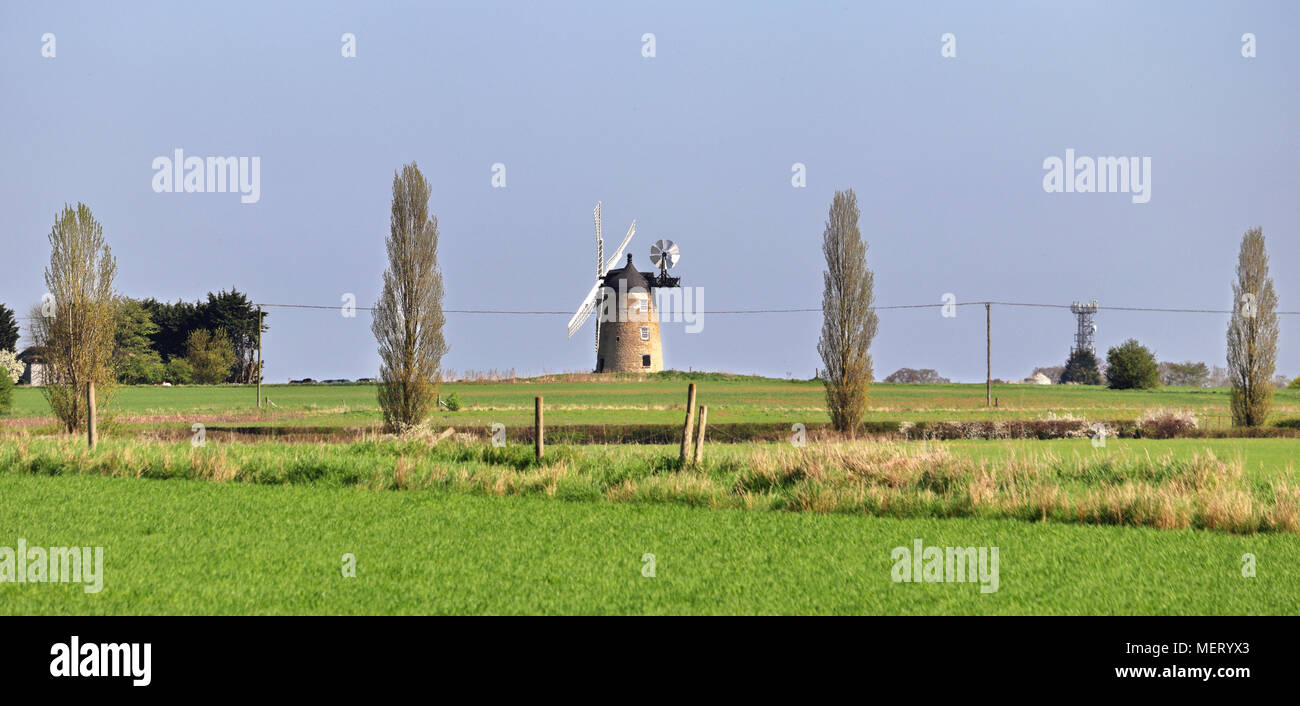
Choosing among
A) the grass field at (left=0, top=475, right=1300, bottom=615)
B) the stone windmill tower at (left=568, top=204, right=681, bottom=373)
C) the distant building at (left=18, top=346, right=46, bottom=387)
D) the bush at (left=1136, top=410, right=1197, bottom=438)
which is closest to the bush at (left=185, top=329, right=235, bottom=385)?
the distant building at (left=18, top=346, right=46, bottom=387)

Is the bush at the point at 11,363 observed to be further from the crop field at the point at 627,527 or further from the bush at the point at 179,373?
the crop field at the point at 627,527

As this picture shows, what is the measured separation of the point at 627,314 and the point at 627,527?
174ft

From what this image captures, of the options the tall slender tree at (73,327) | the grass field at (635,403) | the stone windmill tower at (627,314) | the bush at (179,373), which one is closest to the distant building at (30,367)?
the bush at (179,373)

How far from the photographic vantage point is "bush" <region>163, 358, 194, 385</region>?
7494 cm

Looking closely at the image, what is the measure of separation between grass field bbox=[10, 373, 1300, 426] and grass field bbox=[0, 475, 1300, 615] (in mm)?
19222

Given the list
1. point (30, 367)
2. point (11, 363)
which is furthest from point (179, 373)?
point (11, 363)

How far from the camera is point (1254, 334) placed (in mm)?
40656

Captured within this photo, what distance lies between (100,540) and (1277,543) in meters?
15.0

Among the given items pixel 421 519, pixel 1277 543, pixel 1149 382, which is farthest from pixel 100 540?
pixel 1149 382

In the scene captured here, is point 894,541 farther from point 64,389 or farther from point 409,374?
point 64,389

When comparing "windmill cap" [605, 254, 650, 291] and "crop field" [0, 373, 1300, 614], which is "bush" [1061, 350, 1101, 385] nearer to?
"windmill cap" [605, 254, 650, 291]

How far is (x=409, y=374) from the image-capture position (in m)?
30.7

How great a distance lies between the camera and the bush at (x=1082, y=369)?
10850 cm

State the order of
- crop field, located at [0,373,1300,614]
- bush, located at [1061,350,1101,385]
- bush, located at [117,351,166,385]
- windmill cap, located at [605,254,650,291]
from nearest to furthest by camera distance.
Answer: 1. crop field, located at [0,373,1300,614]
2. windmill cap, located at [605,254,650,291]
3. bush, located at [117,351,166,385]
4. bush, located at [1061,350,1101,385]
